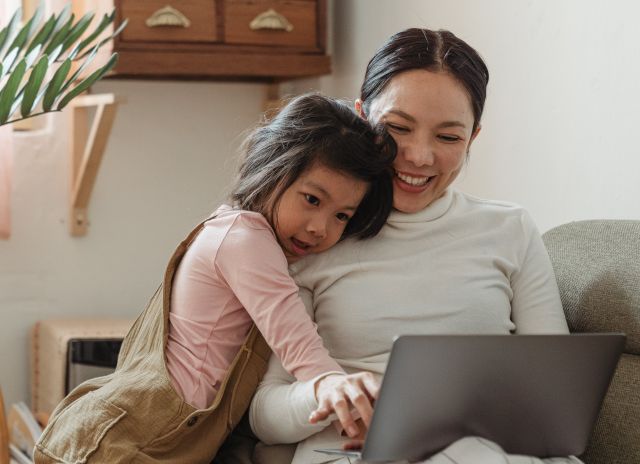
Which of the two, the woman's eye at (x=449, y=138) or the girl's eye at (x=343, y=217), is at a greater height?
the woman's eye at (x=449, y=138)

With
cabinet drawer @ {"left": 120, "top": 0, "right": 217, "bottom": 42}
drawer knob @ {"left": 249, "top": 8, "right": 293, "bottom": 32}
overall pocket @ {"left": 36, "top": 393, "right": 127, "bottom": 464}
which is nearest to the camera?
overall pocket @ {"left": 36, "top": 393, "right": 127, "bottom": 464}

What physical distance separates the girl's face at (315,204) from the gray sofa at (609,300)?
0.34 metres

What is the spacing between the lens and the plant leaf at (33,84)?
1.71m

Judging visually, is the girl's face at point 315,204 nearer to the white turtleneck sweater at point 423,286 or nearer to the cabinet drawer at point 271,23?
the white turtleneck sweater at point 423,286

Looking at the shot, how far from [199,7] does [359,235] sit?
1.28 meters

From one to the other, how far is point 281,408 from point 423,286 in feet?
0.85

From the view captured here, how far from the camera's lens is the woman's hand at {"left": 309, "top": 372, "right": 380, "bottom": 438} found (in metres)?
1.06

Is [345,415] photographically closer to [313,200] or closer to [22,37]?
[313,200]

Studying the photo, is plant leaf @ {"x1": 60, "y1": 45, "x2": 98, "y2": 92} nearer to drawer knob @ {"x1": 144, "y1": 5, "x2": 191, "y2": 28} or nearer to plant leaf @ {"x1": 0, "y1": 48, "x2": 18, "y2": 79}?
plant leaf @ {"x1": 0, "y1": 48, "x2": 18, "y2": 79}

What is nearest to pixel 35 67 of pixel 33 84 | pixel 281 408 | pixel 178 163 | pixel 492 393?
pixel 33 84

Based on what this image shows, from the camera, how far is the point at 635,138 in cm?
165

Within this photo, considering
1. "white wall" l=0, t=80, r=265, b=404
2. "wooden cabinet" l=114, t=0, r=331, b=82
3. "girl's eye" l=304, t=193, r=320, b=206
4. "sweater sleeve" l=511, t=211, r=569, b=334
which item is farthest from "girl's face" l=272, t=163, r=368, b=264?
"white wall" l=0, t=80, r=265, b=404

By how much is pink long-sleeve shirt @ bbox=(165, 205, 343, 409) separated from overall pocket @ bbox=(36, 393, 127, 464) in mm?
91

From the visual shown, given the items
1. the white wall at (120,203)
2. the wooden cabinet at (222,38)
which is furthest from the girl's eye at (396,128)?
the white wall at (120,203)
